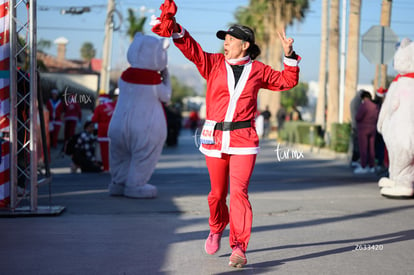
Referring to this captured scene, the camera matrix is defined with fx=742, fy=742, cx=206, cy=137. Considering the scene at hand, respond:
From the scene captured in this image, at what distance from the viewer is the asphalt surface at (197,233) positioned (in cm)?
568

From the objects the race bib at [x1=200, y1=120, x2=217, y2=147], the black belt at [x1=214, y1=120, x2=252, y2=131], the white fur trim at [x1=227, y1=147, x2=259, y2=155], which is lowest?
the white fur trim at [x1=227, y1=147, x2=259, y2=155]

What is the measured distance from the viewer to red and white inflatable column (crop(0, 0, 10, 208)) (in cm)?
813

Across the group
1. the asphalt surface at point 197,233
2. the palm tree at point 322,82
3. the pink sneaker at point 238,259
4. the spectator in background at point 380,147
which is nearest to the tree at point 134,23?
the palm tree at point 322,82

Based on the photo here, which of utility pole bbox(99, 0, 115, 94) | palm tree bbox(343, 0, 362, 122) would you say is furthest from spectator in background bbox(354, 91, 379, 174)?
utility pole bbox(99, 0, 115, 94)

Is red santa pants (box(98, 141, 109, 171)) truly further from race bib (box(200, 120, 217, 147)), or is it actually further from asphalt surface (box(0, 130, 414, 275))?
race bib (box(200, 120, 217, 147))

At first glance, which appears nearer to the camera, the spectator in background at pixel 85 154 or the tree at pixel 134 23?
the spectator in background at pixel 85 154

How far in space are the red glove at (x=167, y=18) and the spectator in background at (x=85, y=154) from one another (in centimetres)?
935

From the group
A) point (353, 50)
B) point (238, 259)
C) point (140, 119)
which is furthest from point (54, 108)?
point (238, 259)

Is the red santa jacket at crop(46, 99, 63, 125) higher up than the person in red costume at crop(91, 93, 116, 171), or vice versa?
the person in red costume at crop(91, 93, 116, 171)

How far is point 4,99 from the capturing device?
822cm

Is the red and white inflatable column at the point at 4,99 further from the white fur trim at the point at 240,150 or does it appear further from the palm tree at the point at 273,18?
the palm tree at the point at 273,18

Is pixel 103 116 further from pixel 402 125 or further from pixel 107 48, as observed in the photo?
pixel 107 48

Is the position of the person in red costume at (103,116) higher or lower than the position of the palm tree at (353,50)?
lower

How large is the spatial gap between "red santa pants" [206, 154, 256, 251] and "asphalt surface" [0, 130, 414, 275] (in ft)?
0.81
